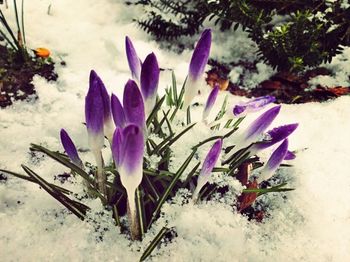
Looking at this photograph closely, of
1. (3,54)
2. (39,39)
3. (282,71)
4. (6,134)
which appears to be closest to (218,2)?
(282,71)

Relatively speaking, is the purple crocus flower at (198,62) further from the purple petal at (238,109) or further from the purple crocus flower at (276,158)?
the purple crocus flower at (276,158)

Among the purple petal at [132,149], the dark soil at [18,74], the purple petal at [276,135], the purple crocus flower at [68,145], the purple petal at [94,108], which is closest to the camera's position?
the purple petal at [132,149]

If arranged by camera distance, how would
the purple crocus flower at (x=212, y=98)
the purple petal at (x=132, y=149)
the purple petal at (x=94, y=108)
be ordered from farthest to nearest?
the purple crocus flower at (x=212, y=98) → the purple petal at (x=94, y=108) → the purple petal at (x=132, y=149)

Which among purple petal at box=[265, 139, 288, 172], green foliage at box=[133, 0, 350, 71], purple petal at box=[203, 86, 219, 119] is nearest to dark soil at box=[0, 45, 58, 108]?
green foliage at box=[133, 0, 350, 71]

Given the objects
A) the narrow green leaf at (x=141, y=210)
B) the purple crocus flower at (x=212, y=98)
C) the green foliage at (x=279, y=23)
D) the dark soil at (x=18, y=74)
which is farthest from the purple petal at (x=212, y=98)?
the dark soil at (x=18, y=74)

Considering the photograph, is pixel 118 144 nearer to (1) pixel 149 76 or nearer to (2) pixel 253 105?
(1) pixel 149 76

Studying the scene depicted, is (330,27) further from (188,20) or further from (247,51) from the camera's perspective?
(188,20)
